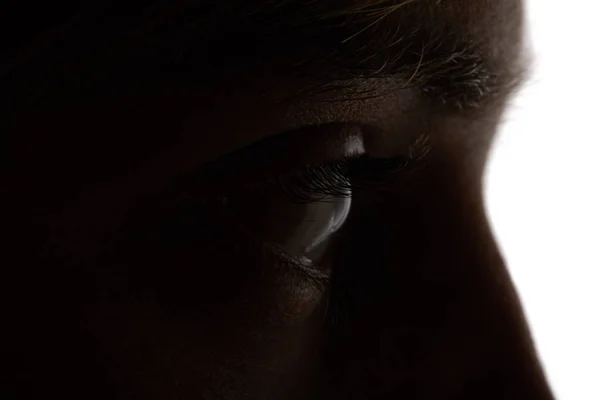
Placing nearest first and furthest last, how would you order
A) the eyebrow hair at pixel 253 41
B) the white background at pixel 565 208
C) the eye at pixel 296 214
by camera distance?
the eyebrow hair at pixel 253 41, the eye at pixel 296 214, the white background at pixel 565 208

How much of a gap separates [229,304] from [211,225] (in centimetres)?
5

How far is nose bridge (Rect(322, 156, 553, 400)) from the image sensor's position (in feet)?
1.63

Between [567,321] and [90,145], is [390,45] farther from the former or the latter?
[567,321]

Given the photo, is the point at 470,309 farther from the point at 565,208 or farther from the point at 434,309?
the point at 565,208

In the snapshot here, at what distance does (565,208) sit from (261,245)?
98 cm

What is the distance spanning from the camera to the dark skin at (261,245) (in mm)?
383

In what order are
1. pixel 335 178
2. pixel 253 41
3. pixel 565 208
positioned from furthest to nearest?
1. pixel 565 208
2. pixel 335 178
3. pixel 253 41

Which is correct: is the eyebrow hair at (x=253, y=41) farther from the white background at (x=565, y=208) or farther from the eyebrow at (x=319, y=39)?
the white background at (x=565, y=208)

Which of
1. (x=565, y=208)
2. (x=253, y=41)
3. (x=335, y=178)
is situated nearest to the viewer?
(x=253, y=41)

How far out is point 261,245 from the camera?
0.46 m

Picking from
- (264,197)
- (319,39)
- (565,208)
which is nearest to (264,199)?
(264,197)

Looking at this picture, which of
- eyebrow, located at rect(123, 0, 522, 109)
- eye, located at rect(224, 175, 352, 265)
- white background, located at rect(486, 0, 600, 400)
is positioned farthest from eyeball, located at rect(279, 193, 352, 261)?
white background, located at rect(486, 0, 600, 400)

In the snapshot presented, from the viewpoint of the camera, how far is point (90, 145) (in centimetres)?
38

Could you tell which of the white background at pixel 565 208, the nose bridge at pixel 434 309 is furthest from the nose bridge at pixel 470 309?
the white background at pixel 565 208
